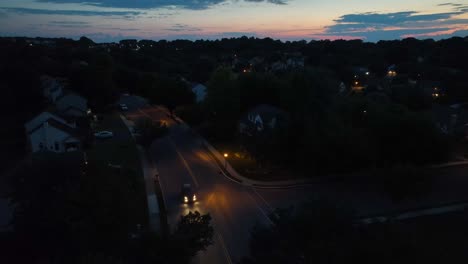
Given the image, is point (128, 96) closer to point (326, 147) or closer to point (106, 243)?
point (326, 147)

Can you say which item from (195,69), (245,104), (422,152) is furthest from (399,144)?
(195,69)

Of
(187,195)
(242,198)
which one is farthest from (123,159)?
(242,198)

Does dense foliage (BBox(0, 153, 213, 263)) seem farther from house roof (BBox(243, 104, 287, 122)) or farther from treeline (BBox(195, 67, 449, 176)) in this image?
house roof (BBox(243, 104, 287, 122))

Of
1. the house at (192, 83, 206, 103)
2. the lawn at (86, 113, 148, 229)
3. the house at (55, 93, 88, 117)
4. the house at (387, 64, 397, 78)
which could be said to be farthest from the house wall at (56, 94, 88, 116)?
the house at (387, 64, 397, 78)

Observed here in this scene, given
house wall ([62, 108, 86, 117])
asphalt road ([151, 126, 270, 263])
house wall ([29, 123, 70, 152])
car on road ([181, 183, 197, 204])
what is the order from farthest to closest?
house wall ([62, 108, 86, 117]) < house wall ([29, 123, 70, 152]) < car on road ([181, 183, 197, 204]) < asphalt road ([151, 126, 270, 263])

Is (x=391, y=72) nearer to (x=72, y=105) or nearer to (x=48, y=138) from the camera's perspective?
(x=72, y=105)

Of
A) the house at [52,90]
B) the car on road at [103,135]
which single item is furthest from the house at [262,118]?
the house at [52,90]
